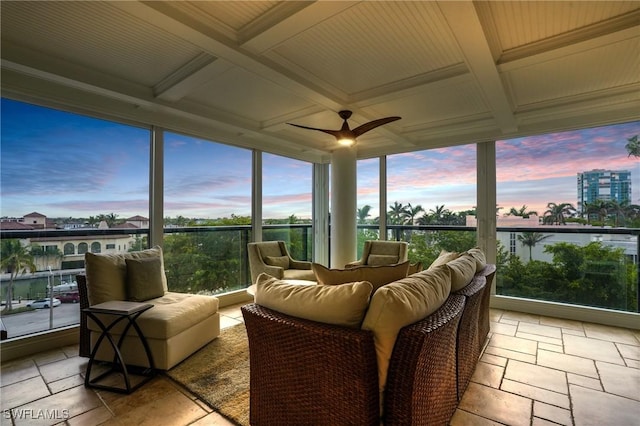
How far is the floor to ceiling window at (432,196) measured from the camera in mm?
4723

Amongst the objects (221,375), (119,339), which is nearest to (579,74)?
(221,375)

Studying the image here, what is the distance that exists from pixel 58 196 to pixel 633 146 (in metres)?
6.35

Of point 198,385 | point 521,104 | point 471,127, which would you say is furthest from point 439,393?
point 471,127

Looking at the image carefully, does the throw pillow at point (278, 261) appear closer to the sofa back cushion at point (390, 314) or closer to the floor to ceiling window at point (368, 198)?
the floor to ceiling window at point (368, 198)

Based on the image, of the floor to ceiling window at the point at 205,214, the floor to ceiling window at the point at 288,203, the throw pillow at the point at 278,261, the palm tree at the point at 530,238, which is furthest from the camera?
the floor to ceiling window at the point at 288,203

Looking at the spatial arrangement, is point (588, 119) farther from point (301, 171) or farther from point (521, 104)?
point (301, 171)

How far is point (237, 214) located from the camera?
4738 mm

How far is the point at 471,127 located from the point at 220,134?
141 inches

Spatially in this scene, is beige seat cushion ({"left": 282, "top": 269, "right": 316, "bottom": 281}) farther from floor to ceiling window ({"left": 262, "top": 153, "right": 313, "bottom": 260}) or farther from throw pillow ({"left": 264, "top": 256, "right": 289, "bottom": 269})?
floor to ceiling window ({"left": 262, "top": 153, "right": 313, "bottom": 260})

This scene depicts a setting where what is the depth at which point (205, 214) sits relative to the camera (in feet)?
14.3

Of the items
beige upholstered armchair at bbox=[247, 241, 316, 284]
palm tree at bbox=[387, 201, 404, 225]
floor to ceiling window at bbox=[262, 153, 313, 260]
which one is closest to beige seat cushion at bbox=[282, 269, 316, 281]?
beige upholstered armchair at bbox=[247, 241, 316, 284]

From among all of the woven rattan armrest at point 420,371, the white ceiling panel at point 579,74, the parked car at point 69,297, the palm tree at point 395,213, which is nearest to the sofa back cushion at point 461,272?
the woven rattan armrest at point 420,371

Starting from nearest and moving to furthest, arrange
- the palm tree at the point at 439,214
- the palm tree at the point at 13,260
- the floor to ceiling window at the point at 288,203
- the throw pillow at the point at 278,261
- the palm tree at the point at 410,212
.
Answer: the palm tree at the point at 13,260, the throw pillow at the point at 278,261, the palm tree at the point at 439,214, the palm tree at the point at 410,212, the floor to ceiling window at the point at 288,203

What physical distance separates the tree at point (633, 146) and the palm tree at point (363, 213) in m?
3.50
